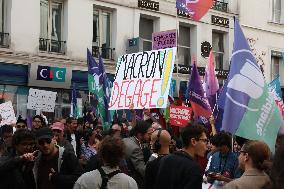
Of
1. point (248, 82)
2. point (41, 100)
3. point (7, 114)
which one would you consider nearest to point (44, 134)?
point (248, 82)

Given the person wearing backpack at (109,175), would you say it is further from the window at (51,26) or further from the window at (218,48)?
the window at (218,48)

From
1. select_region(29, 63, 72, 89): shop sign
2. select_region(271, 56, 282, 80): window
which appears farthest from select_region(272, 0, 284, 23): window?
select_region(29, 63, 72, 89): shop sign

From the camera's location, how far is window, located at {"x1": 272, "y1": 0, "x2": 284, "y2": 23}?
2716 centimetres

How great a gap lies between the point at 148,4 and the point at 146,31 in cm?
112

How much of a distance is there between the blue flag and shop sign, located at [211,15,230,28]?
18049mm

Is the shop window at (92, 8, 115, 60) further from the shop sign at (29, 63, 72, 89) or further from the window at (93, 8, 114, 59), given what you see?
the shop sign at (29, 63, 72, 89)

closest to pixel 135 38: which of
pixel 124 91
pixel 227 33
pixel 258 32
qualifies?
pixel 227 33

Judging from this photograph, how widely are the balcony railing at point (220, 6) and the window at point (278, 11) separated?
11.6 feet

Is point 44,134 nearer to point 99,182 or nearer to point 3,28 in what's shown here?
point 99,182

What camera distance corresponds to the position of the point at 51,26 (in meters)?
19.2

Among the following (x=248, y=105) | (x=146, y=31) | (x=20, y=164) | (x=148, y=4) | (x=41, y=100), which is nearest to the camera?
(x=20, y=164)

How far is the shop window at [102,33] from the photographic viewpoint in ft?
67.2

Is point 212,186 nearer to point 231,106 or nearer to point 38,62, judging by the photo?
point 231,106

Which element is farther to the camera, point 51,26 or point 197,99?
point 51,26
